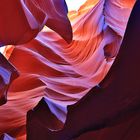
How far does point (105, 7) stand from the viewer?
2.31ft

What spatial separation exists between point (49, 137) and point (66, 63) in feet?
0.48

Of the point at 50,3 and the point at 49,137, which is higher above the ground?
the point at 50,3

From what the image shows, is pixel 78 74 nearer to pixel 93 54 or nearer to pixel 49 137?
pixel 93 54

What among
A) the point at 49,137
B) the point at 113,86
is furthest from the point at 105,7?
the point at 49,137

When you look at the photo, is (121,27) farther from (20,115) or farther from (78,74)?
(20,115)

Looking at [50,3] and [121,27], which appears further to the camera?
[121,27]

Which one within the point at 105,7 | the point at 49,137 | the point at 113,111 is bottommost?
the point at 49,137

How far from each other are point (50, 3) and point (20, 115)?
0.29m

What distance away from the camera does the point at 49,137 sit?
75cm

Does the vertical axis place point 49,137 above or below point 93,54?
below

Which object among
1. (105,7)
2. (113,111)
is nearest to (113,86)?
(113,111)

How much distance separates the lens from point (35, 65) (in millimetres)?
727

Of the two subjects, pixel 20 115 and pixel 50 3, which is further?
pixel 20 115

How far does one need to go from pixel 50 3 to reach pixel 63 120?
8.5 inches
